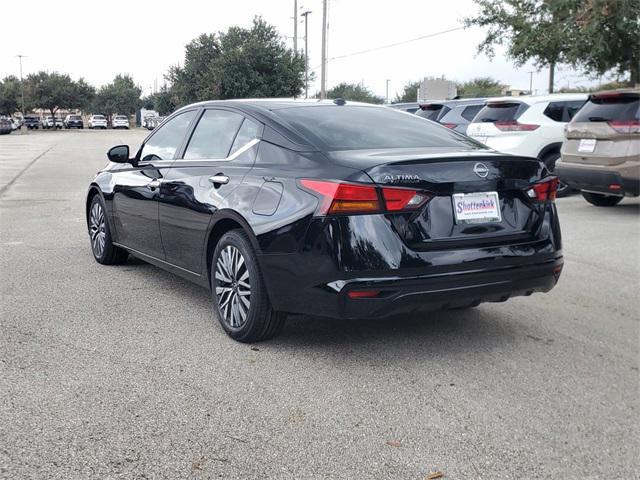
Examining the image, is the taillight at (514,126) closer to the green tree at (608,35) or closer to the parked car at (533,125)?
the parked car at (533,125)

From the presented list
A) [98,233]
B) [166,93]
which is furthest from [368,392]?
[166,93]

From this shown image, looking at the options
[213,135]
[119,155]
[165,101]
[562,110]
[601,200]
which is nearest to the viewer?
[213,135]

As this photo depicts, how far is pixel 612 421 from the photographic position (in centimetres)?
357

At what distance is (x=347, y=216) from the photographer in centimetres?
394

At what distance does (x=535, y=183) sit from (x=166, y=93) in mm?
60110

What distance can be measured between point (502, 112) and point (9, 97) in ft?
310

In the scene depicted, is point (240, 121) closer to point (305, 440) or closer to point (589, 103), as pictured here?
point (305, 440)

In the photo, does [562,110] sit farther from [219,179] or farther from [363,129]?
[219,179]

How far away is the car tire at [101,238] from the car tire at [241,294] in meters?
2.31

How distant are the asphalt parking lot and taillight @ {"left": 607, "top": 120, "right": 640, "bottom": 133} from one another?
4203mm

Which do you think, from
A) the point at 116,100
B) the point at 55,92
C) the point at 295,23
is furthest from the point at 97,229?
the point at 116,100

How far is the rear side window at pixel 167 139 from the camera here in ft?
19.0

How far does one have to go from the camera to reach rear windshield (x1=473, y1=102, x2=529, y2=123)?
13023mm

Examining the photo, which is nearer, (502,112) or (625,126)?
(625,126)
